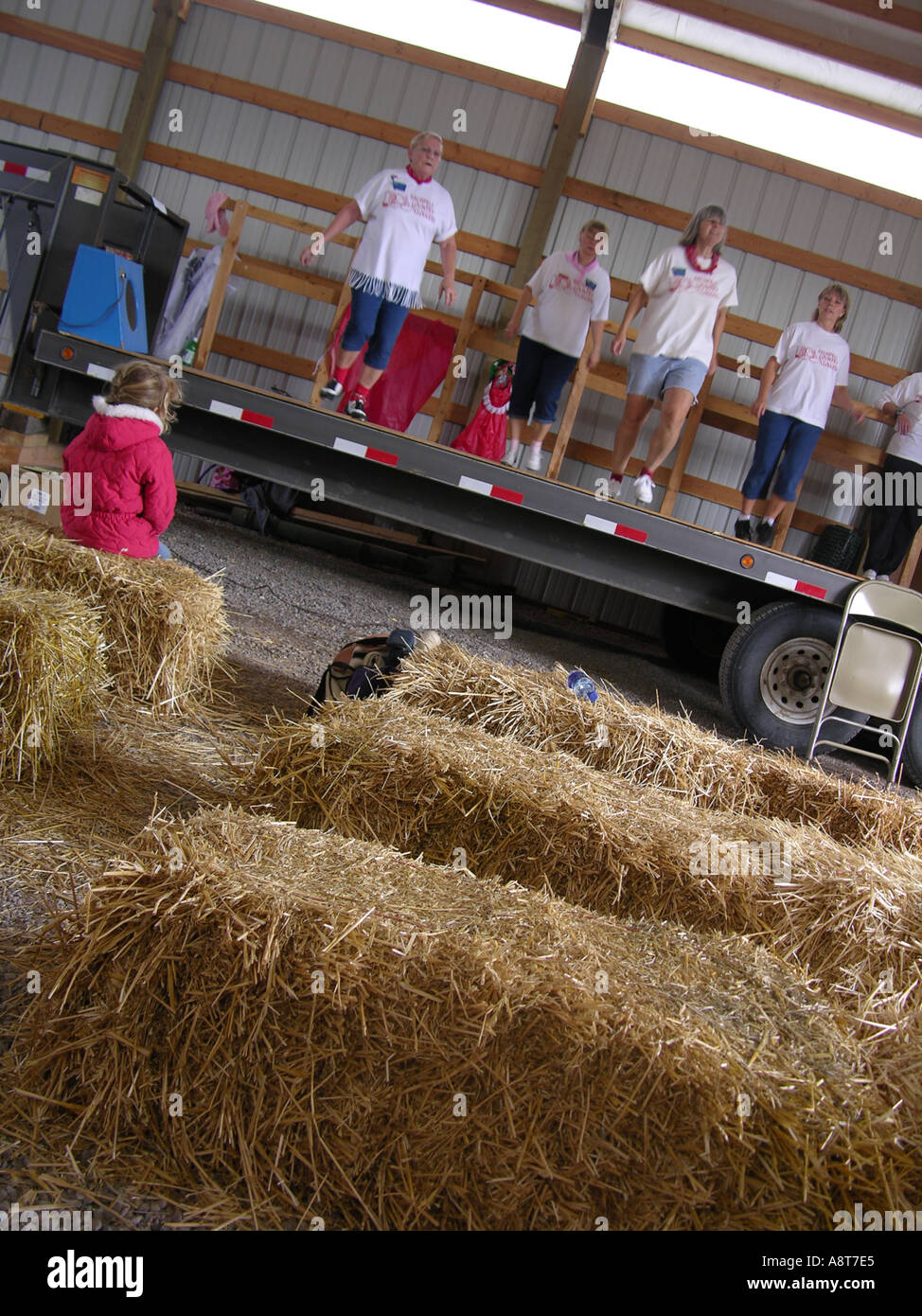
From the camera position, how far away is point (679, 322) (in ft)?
19.1

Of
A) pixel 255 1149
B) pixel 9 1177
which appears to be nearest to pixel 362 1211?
pixel 255 1149

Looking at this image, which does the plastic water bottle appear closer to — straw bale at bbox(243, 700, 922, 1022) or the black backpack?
the black backpack

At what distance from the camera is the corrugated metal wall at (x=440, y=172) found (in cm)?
847

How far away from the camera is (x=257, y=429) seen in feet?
18.4

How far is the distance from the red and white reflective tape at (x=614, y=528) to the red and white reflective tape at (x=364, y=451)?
113 centimetres

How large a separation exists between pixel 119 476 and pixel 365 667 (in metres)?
1.27

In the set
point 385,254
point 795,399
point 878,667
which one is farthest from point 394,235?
point 878,667

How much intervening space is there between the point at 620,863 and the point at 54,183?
5.65 metres

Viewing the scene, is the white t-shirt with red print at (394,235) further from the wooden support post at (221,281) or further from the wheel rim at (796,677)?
the wheel rim at (796,677)

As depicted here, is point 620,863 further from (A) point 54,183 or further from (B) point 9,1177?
(A) point 54,183

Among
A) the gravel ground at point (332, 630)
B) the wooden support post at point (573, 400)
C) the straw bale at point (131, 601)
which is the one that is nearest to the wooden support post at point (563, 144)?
the wooden support post at point (573, 400)

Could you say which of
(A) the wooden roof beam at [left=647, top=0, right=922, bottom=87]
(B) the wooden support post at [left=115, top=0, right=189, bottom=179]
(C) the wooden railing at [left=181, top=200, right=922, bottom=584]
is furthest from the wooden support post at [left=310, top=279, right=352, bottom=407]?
(A) the wooden roof beam at [left=647, top=0, right=922, bottom=87]

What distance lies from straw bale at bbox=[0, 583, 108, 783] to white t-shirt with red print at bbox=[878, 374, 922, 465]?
21.2ft

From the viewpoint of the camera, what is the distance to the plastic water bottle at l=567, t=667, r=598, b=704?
3.52 m
